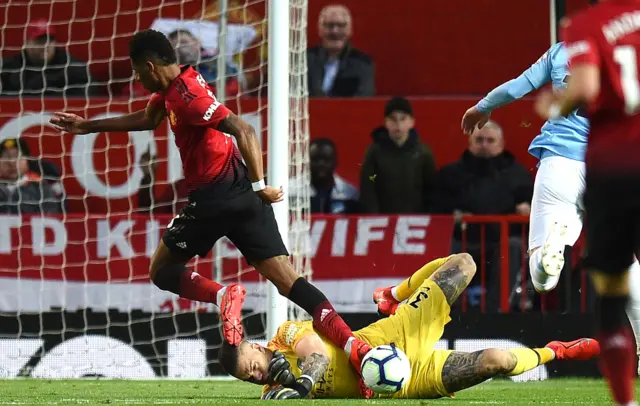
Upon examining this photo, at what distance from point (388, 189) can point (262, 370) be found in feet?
14.7

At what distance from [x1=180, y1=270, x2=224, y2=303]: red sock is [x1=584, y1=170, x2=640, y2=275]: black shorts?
144 inches

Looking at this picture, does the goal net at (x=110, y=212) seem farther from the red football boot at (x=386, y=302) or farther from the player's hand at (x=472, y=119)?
the player's hand at (x=472, y=119)

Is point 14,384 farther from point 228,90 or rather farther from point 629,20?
point 629,20

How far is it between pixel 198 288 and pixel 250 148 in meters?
1.08

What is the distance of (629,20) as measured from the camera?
4.52 m

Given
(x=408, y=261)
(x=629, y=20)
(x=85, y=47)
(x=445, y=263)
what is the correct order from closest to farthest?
(x=629, y=20)
(x=445, y=263)
(x=408, y=261)
(x=85, y=47)

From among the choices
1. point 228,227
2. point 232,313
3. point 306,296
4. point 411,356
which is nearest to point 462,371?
point 411,356

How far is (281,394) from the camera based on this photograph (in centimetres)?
662

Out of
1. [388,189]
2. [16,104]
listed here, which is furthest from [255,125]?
[16,104]

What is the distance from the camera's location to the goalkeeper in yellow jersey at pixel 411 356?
6602 mm

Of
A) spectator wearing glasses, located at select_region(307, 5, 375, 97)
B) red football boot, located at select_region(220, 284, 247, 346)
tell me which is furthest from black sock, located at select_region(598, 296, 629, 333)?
spectator wearing glasses, located at select_region(307, 5, 375, 97)

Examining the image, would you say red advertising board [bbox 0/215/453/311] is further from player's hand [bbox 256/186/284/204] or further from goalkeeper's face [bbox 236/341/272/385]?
goalkeeper's face [bbox 236/341/272/385]

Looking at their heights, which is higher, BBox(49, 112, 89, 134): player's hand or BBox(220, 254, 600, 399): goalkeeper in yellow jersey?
BBox(49, 112, 89, 134): player's hand

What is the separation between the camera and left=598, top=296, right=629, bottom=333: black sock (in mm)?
4578
